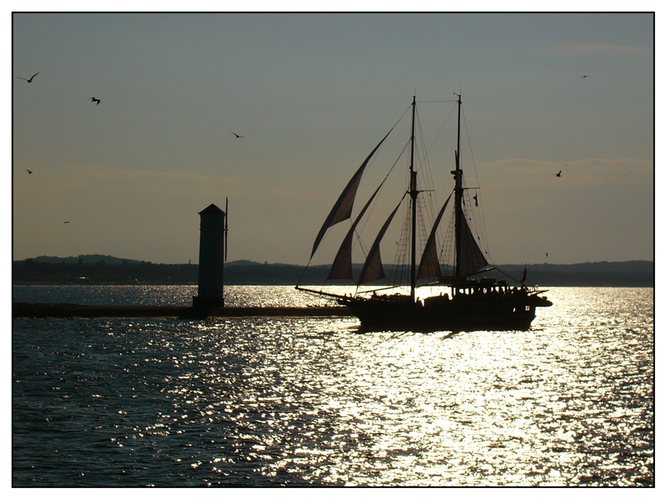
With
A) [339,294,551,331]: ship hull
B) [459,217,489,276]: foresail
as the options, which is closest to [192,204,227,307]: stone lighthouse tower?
[339,294,551,331]: ship hull

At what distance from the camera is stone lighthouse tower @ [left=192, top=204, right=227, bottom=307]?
9488 centimetres

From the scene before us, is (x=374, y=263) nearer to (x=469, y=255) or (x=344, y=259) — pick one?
(x=344, y=259)

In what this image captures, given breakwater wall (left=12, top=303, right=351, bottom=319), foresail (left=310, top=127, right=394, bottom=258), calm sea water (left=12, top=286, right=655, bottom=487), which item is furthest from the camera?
breakwater wall (left=12, top=303, right=351, bottom=319)

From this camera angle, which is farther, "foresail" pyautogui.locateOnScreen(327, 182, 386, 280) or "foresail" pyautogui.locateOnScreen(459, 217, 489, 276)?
"foresail" pyautogui.locateOnScreen(459, 217, 489, 276)

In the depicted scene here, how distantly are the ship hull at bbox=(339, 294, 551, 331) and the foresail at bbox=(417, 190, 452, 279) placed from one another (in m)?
2.13

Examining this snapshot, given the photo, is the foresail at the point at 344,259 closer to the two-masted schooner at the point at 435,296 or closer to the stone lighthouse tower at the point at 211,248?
the two-masted schooner at the point at 435,296

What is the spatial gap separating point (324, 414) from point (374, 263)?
137 feet

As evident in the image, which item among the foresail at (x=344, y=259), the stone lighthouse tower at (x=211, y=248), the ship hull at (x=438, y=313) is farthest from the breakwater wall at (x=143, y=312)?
the foresail at (x=344, y=259)

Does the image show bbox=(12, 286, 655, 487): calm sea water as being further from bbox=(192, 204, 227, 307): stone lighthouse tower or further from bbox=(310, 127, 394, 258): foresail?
bbox=(192, 204, 227, 307): stone lighthouse tower

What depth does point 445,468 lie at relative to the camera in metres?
29.5

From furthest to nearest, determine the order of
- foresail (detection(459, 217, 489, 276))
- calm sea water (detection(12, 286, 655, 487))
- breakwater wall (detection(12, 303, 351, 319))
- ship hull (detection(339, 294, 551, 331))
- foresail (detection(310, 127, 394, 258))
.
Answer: breakwater wall (detection(12, 303, 351, 319))
foresail (detection(459, 217, 489, 276))
ship hull (detection(339, 294, 551, 331))
foresail (detection(310, 127, 394, 258))
calm sea water (detection(12, 286, 655, 487))

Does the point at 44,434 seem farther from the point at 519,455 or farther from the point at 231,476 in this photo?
the point at 519,455

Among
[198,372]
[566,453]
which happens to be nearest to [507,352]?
[198,372]

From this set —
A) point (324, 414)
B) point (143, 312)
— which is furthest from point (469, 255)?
point (324, 414)
